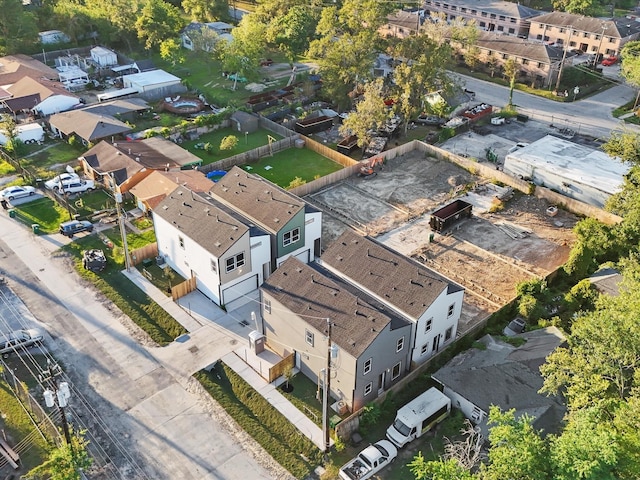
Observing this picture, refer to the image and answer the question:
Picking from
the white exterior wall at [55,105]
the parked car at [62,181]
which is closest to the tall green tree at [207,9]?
the white exterior wall at [55,105]

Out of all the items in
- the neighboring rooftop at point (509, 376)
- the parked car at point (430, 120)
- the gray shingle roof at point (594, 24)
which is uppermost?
the gray shingle roof at point (594, 24)

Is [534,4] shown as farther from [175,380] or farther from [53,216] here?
[175,380]

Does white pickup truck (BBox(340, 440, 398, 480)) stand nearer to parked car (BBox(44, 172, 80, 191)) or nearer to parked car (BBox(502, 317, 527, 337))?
parked car (BBox(502, 317, 527, 337))

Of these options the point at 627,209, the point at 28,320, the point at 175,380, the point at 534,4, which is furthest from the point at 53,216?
the point at 534,4

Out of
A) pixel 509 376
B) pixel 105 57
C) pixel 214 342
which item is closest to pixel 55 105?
pixel 105 57

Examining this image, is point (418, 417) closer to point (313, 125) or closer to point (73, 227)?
point (73, 227)

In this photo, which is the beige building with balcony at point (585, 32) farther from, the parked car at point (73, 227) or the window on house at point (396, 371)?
the parked car at point (73, 227)
